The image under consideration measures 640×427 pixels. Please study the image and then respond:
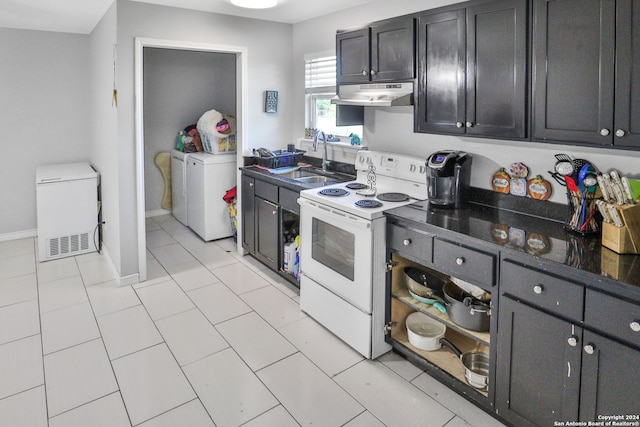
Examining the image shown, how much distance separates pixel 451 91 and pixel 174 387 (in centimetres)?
231

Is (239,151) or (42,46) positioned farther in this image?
(42,46)

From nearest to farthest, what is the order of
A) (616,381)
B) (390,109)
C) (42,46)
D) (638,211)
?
(616,381) < (638,211) < (390,109) < (42,46)

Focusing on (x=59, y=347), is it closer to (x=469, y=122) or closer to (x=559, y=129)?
(x=469, y=122)

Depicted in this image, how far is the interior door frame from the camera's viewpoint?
3.55m

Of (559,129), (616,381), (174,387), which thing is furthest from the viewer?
(174,387)

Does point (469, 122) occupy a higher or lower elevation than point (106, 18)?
lower

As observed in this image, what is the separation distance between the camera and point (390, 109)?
10.9 ft

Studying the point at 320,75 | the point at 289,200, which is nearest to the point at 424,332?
the point at 289,200

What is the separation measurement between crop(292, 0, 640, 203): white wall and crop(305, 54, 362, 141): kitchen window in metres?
0.10

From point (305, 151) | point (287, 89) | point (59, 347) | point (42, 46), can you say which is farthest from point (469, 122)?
point (42, 46)

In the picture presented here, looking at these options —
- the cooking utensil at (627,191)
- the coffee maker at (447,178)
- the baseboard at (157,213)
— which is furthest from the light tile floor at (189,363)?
the baseboard at (157,213)

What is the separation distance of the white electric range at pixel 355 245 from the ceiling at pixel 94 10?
138cm

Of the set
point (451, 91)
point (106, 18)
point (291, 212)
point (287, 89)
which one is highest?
point (106, 18)

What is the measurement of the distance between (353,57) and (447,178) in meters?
1.19
